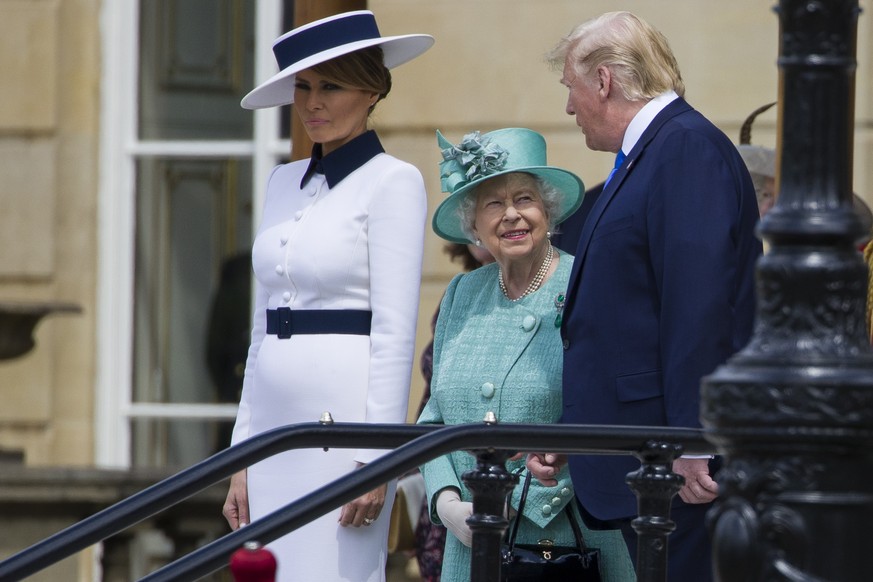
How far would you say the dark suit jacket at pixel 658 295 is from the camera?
360cm

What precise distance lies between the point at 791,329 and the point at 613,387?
128 cm

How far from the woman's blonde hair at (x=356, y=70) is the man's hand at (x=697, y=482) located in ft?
3.45

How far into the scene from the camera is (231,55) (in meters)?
7.57

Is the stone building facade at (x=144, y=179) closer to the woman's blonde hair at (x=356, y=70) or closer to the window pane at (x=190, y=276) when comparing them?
the window pane at (x=190, y=276)

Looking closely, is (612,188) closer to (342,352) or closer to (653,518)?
(342,352)

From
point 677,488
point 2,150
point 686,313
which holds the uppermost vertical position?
point 2,150

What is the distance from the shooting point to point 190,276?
7.69 metres

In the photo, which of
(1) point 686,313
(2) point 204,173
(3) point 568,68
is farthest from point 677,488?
(2) point 204,173

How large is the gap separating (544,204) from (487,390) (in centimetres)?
43

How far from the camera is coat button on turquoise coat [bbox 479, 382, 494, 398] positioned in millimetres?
3836

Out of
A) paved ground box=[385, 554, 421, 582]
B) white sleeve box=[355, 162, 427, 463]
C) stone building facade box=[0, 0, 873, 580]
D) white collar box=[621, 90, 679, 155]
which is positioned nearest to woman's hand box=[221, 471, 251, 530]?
white sleeve box=[355, 162, 427, 463]

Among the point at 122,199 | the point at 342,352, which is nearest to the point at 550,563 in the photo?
the point at 342,352

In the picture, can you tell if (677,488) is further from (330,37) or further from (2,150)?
(2,150)

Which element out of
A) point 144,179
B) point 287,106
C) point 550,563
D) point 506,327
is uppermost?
point 287,106
